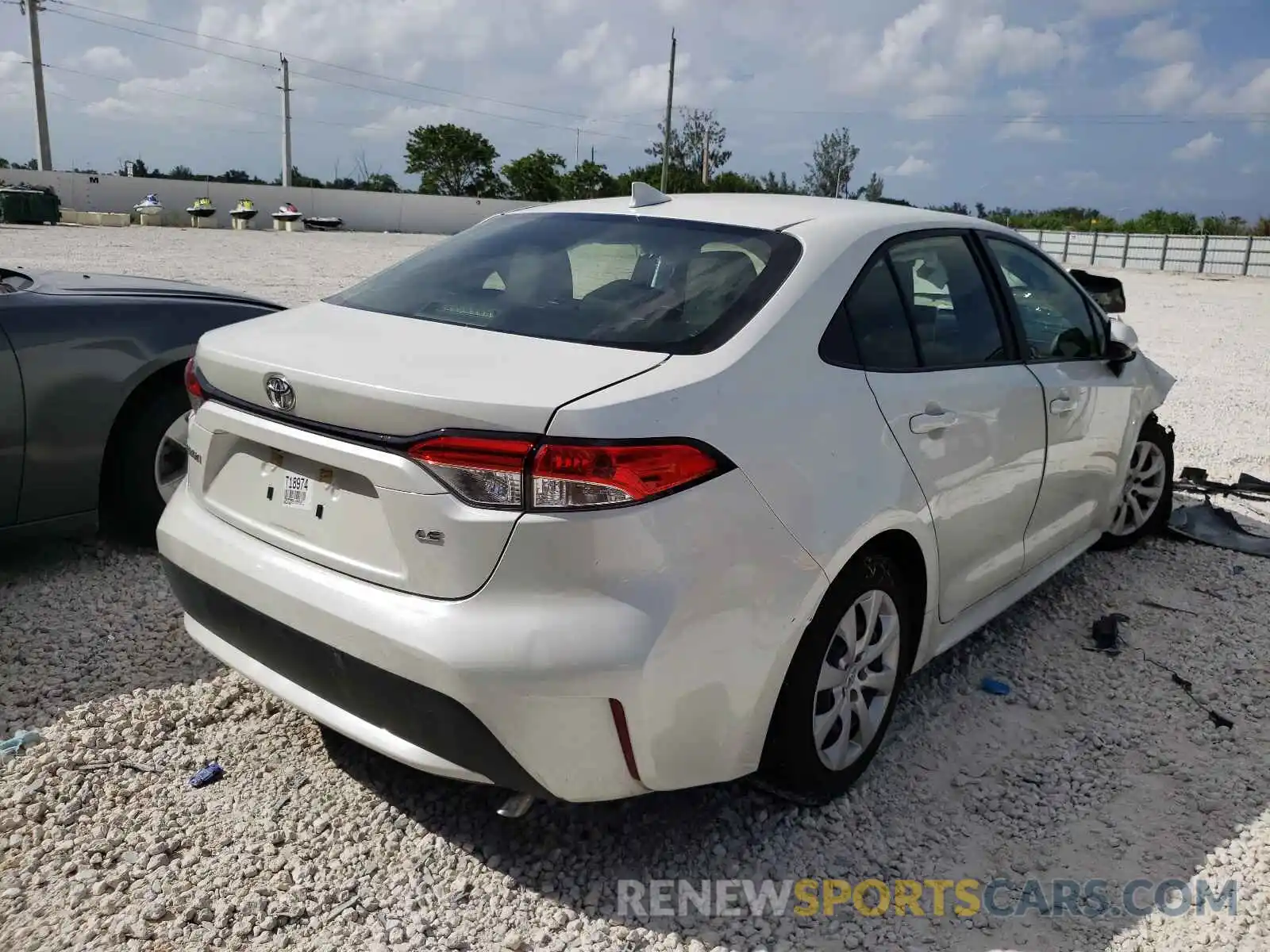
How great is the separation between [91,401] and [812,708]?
10.3 feet

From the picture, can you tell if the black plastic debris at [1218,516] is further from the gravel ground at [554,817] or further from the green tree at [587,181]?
the green tree at [587,181]

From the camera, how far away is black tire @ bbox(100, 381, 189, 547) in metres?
4.19

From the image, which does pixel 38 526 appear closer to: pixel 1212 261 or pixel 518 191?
pixel 1212 261

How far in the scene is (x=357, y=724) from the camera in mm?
2373

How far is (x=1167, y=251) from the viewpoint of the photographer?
39.7 m

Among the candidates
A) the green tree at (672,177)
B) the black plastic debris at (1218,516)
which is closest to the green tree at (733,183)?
the green tree at (672,177)

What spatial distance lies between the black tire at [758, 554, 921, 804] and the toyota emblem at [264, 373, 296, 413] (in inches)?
54.5

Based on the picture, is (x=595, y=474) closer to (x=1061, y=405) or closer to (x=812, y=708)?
(x=812, y=708)

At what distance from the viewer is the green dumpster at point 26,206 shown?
1412 inches

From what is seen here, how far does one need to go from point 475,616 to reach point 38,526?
2.71 metres

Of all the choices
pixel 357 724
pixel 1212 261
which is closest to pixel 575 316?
pixel 357 724

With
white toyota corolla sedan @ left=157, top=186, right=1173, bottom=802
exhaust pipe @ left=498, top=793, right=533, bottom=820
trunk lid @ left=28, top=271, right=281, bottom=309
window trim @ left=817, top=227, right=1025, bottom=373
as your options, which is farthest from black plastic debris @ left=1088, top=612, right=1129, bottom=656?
trunk lid @ left=28, top=271, right=281, bottom=309

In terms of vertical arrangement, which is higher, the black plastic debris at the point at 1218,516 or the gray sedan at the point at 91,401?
the gray sedan at the point at 91,401

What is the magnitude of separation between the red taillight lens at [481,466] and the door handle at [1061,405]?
2367mm
